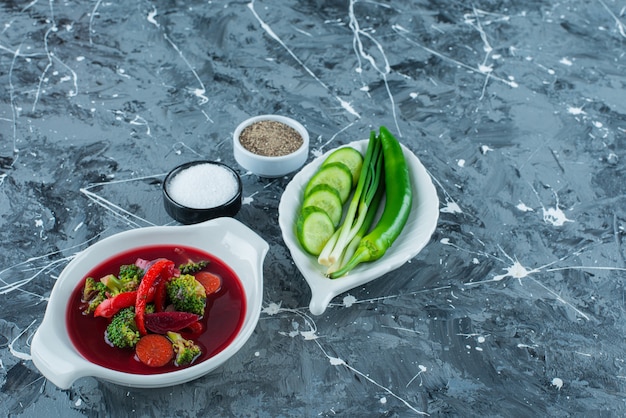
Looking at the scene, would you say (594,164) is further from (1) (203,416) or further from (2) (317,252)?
(1) (203,416)

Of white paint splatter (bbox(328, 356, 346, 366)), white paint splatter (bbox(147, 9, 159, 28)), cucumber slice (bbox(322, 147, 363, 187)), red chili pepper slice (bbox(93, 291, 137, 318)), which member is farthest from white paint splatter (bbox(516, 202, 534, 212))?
white paint splatter (bbox(147, 9, 159, 28))

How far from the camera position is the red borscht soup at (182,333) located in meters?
1.23

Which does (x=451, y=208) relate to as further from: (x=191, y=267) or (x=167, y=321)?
(x=167, y=321)

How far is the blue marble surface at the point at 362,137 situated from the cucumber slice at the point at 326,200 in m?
0.14

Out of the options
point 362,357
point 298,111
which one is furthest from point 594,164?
point 362,357

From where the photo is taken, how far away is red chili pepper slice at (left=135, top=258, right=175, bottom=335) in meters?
1.26

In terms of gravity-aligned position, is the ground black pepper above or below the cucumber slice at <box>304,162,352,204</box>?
below

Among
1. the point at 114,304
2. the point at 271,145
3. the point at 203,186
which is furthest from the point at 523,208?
the point at 114,304

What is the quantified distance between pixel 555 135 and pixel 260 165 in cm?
95

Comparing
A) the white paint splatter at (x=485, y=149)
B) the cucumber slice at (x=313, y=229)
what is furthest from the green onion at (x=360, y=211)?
the white paint splatter at (x=485, y=149)

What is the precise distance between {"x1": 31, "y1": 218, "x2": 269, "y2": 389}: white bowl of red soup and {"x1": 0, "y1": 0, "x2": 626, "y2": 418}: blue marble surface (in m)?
0.09

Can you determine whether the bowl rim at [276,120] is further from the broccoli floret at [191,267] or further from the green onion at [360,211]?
the broccoli floret at [191,267]

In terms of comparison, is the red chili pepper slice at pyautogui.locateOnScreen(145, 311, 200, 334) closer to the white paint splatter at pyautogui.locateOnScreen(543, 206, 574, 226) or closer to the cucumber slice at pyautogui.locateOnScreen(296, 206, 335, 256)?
the cucumber slice at pyautogui.locateOnScreen(296, 206, 335, 256)

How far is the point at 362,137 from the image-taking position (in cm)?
195
